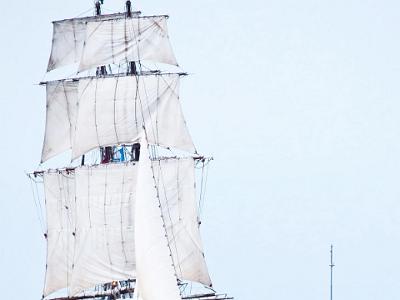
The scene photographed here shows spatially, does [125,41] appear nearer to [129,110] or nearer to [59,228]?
[129,110]

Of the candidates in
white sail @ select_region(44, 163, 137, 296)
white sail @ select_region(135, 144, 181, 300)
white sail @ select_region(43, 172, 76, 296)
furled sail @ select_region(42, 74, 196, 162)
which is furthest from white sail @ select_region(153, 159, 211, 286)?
white sail @ select_region(135, 144, 181, 300)

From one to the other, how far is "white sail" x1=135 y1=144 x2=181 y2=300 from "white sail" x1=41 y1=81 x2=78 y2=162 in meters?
28.0

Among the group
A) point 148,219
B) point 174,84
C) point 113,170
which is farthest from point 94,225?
point 148,219

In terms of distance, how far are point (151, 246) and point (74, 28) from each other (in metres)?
33.5

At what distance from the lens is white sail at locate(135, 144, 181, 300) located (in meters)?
94.2

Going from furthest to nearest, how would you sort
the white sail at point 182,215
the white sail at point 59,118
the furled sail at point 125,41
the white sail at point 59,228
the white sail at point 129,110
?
the white sail at point 59,118
the white sail at point 59,228
the furled sail at point 125,41
the white sail at point 129,110
the white sail at point 182,215

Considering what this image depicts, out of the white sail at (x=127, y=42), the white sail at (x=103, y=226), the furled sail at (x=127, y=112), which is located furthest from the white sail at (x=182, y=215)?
the white sail at (x=127, y=42)

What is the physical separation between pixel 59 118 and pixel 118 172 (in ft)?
29.0

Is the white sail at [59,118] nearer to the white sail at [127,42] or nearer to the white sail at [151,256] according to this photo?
the white sail at [127,42]

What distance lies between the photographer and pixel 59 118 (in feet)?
404

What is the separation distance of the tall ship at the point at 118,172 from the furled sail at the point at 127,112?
7 centimetres

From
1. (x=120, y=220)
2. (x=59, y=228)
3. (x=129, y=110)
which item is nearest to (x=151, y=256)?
(x=120, y=220)

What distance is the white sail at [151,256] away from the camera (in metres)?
94.2

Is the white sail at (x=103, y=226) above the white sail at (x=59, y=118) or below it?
below
